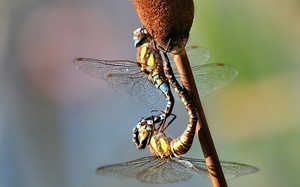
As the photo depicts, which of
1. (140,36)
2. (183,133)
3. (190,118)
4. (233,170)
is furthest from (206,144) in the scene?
(233,170)

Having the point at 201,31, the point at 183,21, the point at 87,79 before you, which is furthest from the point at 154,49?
the point at 87,79

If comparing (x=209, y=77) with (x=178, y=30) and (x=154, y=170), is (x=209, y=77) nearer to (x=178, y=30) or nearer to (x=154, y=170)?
(x=154, y=170)

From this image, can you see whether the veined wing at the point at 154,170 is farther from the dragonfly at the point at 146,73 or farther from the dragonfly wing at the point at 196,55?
the dragonfly wing at the point at 196,55

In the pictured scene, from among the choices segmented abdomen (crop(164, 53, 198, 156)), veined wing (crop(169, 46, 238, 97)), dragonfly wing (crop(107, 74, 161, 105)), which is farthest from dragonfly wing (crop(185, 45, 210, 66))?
segmented abdomen (crop(164, 53, 198, 156))

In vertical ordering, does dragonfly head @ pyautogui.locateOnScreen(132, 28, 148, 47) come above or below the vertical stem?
above

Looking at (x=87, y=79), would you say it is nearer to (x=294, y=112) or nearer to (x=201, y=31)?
(x=201, y=31)

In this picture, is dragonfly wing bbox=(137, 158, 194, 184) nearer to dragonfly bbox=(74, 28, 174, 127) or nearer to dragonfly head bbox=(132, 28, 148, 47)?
dragonfly bbox=(74, 28, 174, 127)

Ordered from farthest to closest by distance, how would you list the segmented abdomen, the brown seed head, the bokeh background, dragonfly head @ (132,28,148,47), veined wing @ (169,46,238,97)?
the bokeh background
veined wing @ (169,46,238,97)
dragonfly head @ (132,28,148,47)
the segmented abdomen
the brown seed head
